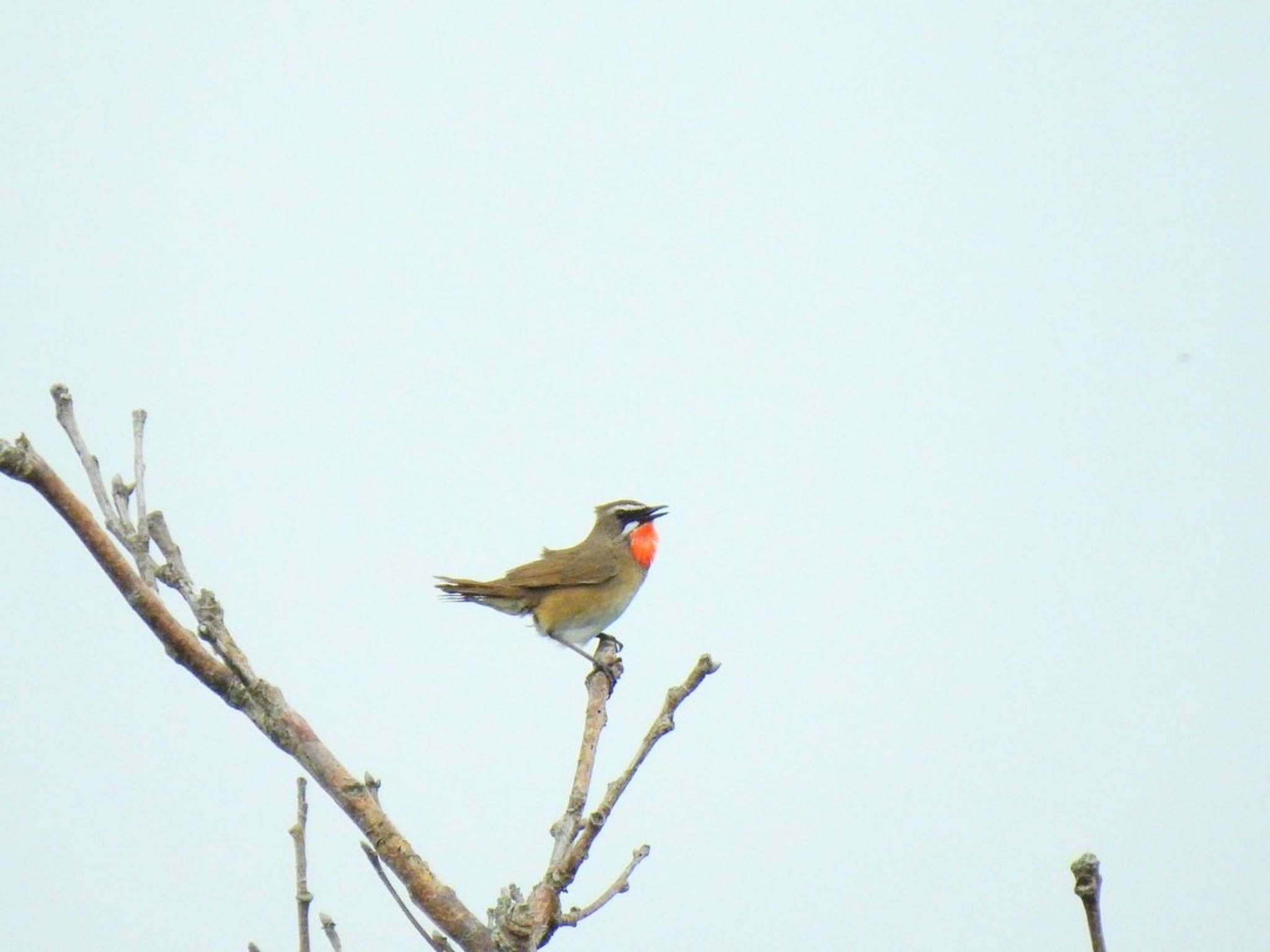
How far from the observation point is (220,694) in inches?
120

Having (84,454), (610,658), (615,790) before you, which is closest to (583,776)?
(615,790)

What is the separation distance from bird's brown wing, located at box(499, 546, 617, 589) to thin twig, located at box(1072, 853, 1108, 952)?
854 centimetres

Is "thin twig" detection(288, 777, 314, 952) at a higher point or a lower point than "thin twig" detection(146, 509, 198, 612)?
lower

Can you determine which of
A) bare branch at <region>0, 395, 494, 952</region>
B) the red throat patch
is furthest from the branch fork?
the red throat patch

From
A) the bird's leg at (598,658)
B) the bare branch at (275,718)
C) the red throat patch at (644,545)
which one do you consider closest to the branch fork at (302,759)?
the bare branch at (275,718)

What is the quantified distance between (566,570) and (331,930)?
760cm

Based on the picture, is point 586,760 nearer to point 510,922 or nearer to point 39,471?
point 510,922

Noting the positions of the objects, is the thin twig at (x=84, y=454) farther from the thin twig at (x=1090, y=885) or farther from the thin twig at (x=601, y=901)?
the thin twig at (x=1090, y=885)

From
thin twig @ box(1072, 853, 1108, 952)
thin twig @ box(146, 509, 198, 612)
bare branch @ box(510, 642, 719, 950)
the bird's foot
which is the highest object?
the bird's foot

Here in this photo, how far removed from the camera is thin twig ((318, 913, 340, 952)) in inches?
119

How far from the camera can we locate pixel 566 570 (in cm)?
1072

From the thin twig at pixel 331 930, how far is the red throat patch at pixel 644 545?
8.12m

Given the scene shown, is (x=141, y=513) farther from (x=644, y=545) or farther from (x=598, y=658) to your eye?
(x=644, y=545)

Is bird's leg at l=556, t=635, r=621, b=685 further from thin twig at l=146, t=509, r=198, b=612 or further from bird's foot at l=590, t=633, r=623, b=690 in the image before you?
thin twig at l=146, t=509, r=198, b=612
